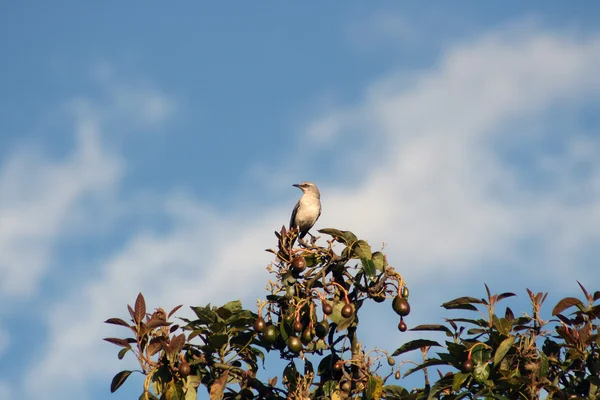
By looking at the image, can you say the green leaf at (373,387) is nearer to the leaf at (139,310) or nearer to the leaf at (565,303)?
the leaf at (565,303)

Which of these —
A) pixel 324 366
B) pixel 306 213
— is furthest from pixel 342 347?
pixel 306 213

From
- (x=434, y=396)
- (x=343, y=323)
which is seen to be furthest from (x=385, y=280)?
(x=434, y=396)

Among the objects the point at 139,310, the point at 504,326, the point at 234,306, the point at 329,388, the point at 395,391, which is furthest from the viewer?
the point at 234,306

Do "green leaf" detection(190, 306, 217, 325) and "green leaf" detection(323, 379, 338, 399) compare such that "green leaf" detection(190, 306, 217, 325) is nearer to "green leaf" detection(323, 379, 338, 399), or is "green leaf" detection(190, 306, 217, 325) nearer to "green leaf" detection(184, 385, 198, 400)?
"green leaf" detection(184, 385, 198, 400)

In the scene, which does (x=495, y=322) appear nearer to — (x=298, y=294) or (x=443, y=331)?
(x=443, y=331)

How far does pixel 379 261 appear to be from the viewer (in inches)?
307

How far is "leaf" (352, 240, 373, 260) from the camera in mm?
7766

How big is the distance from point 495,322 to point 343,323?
1.30 metres

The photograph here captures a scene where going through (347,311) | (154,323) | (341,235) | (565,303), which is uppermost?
(341,235)

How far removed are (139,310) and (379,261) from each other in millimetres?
2201

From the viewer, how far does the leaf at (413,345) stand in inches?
303

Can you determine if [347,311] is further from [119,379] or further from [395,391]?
[119,379]

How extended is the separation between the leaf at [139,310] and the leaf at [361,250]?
6.42 ft

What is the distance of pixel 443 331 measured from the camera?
7.77m
